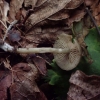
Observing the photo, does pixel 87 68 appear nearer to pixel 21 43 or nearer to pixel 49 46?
pixel 49 46

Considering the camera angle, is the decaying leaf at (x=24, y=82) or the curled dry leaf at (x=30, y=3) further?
the curled dry leaf at (x=30, y=3)

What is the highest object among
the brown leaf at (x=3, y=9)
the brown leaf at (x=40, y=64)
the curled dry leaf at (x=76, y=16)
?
the brown leaf at (x=3, y=9)

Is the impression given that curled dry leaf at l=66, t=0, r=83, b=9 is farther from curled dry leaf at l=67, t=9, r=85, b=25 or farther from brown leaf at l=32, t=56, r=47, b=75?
brown leaf at l=32, t=56, r=47, b=75

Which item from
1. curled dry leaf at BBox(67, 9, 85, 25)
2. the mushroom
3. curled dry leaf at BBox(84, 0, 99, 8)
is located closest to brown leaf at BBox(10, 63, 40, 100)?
the mushroom

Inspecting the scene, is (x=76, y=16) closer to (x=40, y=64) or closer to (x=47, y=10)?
(x=47, y=10)

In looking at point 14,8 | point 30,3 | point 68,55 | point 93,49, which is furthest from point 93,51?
point 14,8

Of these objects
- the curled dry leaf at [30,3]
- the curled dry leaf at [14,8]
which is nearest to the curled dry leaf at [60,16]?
the curled dry leaf at [30,3]

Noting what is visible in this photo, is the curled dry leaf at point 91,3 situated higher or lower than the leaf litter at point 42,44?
higher

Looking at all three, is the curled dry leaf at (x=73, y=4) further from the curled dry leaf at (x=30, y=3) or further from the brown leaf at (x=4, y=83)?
the brown leaf at (x=4, y=83)

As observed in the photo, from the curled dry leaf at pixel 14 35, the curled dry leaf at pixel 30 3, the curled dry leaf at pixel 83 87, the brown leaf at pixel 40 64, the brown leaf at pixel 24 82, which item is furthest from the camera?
the curled dry leaf at pixel 30 3
